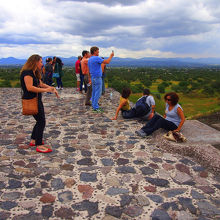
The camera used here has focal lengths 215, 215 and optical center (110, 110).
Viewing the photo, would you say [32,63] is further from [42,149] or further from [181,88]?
[181,88]

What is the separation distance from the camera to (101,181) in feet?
10.5

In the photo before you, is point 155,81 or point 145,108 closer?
point 145,108

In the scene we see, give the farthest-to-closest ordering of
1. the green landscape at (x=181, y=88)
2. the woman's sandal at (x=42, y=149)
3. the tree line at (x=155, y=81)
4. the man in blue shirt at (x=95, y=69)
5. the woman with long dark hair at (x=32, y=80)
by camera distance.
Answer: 1. the tree line at (x=155, y=81)
2. the green landscape at (x=181, y=88)
3. the man in blue shirt at (x=95, y=69)
4. the woman's sandal at (x=42, y=149)
5. the woman with long dark hair at (x=32, y=80)

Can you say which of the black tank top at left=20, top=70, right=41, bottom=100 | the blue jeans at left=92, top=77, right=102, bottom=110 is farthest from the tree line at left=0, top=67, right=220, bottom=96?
the black tank top at left=20, top=70, right=41, bottom=100

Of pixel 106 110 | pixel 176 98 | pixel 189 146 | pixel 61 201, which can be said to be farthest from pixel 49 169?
pixel 106 110

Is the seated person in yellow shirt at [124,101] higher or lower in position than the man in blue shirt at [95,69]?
lower

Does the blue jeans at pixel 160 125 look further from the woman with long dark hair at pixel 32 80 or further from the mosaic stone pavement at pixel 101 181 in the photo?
the woman with long dark hair at pixel 32 80

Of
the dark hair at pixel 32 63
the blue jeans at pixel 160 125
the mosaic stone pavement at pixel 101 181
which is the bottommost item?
the mosaic stone pavement at pixel 101 181

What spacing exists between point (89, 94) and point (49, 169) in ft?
16.4

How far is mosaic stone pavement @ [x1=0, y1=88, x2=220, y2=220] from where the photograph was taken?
2.55 m

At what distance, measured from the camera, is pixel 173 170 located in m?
3.54

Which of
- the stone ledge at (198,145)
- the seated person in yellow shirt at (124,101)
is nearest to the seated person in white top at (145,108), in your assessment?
the seated person in yellow shirt at (124,101)

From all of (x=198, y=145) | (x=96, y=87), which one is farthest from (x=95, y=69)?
(x=198, y=145)

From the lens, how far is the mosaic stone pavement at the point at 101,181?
255 centimetres
